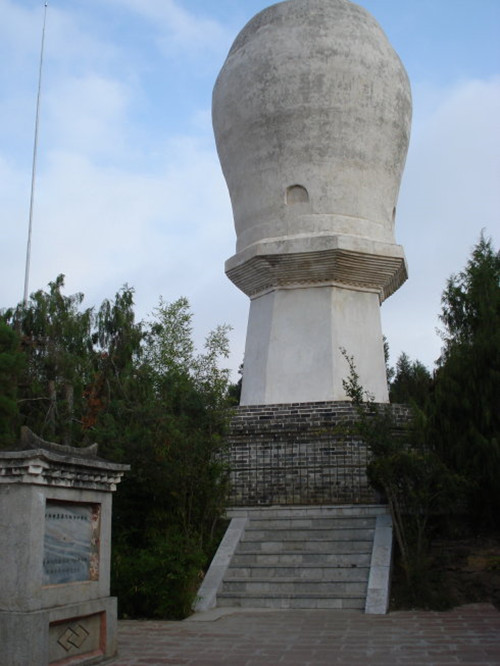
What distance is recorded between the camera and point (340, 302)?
47.3ft

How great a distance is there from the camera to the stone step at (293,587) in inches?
354

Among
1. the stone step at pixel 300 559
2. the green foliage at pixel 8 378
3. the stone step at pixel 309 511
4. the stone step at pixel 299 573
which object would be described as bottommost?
the stone step at pixel 299 573

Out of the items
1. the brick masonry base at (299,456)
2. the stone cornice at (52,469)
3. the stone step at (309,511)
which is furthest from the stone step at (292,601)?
the stone cornice at (52,469)

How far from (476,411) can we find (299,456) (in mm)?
3178

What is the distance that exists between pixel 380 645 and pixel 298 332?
8140 mm

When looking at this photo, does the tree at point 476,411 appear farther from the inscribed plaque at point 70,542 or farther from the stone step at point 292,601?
the inscribed plaque at point 70,542

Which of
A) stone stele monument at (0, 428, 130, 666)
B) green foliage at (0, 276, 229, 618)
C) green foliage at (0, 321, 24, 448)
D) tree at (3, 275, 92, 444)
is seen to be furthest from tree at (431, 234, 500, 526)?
tree at (3, 275, 92, 444)

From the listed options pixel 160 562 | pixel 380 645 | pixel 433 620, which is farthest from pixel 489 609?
pixel 160 562

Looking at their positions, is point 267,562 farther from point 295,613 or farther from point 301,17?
point 301,17

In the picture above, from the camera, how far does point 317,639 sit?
23.0ft

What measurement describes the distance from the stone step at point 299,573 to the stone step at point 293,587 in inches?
2.8

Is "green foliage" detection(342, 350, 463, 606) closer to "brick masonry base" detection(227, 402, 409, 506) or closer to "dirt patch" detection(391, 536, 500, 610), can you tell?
"dirt patch" detection(391, 536, 500, 610)

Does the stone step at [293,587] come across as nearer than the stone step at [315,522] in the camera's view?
Yes

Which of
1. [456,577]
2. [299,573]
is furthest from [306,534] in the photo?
[456,577]
